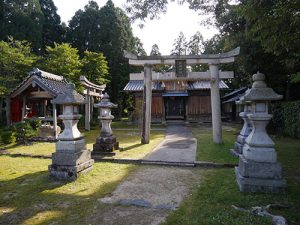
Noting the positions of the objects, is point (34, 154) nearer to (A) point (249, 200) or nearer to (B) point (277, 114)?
(A) point (249, 200)

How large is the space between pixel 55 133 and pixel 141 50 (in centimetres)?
2691

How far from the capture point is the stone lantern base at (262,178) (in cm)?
565

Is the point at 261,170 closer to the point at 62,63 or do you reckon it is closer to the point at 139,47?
the point at 62,63

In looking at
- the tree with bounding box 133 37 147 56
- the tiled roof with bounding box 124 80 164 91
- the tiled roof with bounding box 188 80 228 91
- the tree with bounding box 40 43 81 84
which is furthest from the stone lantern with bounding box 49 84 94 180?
the tree with bounding box 133 37 147 56

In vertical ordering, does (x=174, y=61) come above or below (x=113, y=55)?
below

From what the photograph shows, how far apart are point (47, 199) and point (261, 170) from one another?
15.6ft

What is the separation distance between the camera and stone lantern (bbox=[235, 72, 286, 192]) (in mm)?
5695

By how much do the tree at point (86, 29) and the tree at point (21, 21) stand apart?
183 inches

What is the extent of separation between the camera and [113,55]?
32.3 meters

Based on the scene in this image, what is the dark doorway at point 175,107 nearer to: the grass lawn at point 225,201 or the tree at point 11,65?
the tree at point 11,65

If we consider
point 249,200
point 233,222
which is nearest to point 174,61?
point 249,200

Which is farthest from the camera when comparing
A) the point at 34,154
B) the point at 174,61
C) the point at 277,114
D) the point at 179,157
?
the point at 277,114

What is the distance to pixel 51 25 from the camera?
3669 centimetres

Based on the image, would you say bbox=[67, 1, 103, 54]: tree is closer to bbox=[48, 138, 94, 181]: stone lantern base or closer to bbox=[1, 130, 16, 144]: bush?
bbox=[1, 130, 16, 144]: bush
